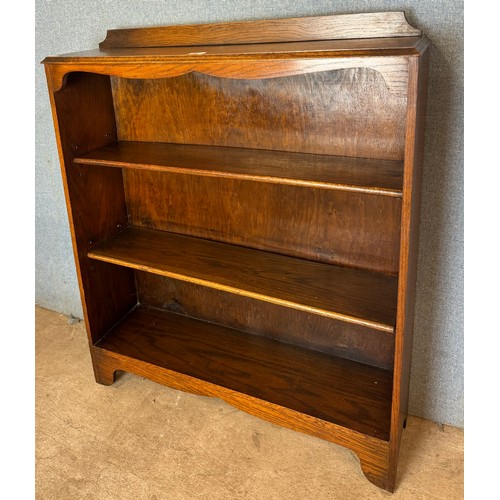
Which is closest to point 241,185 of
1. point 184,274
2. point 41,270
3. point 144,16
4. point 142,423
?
point 184,274

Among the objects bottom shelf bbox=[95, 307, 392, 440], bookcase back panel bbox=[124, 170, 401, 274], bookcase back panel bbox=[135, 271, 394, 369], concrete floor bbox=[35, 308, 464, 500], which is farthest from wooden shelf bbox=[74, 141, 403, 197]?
concrete floor bbox=[35, 308, 464, 500]

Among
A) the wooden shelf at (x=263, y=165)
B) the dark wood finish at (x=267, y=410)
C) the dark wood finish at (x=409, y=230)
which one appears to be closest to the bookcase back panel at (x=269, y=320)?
the dark wood finish at (x=409, y=230)

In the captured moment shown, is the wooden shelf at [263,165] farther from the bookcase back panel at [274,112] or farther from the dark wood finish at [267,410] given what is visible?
the dark wood finish at [267,410]

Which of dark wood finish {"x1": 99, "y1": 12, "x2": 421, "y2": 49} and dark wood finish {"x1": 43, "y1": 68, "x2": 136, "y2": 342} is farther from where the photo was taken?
dark wood finish {"x1": 43, "y1": 68, "x2": 136, "y2": 342}

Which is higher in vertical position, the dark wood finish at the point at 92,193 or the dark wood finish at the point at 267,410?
the dark wood finish at the point at 92,193

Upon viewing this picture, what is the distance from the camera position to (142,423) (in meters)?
1.74

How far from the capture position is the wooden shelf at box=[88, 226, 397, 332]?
4.64 feet

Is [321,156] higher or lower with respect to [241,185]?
higher

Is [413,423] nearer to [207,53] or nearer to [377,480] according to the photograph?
[377,480]

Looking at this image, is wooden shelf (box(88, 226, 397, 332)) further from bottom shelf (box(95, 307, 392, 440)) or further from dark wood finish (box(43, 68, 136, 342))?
bottom shelf (box(95, 307, 392, 440))

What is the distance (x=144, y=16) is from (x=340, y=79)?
651 mm

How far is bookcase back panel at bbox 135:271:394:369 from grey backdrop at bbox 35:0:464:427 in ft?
0.45

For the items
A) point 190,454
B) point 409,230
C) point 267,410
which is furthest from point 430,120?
point 190,454

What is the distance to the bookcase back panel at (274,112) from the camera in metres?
1.38
